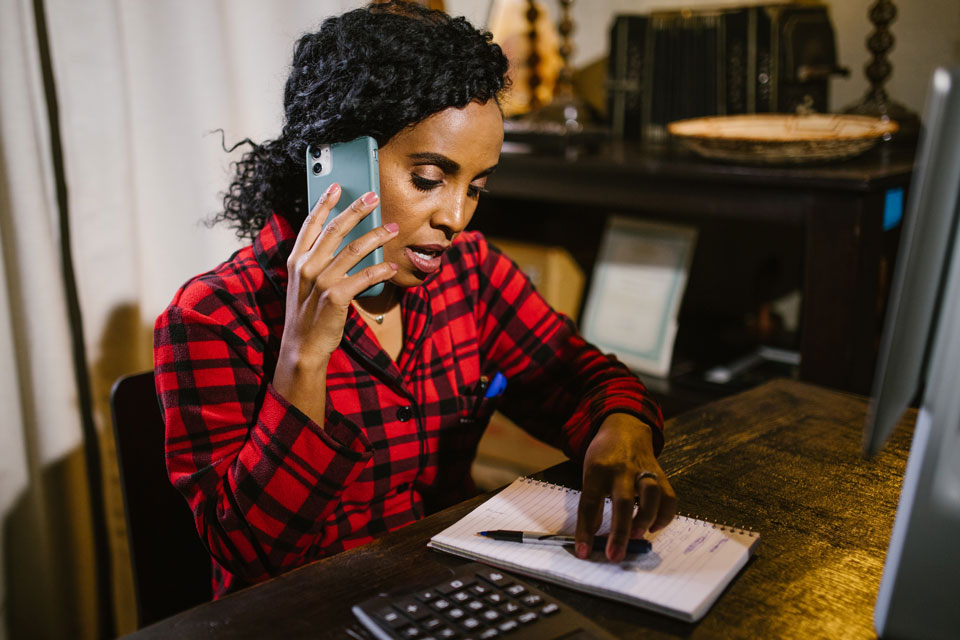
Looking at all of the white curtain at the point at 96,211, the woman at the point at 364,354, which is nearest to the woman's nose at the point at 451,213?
the woman at the point at 364,354

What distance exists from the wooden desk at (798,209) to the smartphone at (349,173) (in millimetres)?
890

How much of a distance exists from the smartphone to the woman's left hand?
32 cm

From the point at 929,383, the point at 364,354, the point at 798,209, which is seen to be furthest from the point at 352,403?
the point at 798,209

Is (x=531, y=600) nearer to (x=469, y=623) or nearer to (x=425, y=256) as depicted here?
(x=469, y=623)

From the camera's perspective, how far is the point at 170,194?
1.49 m

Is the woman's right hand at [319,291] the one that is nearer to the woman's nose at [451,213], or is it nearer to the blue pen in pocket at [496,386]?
the woman's nose at [451,213]

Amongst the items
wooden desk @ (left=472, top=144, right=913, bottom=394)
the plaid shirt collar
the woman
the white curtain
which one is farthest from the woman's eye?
wooden desk @ (left=472, top=144, right=913, bottom=394)

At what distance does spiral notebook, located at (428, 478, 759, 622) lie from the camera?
0.67 metres

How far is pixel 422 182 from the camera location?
3.09 ft

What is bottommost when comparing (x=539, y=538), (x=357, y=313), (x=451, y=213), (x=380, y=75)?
(x=539, y=538)

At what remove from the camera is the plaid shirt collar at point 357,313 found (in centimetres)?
98

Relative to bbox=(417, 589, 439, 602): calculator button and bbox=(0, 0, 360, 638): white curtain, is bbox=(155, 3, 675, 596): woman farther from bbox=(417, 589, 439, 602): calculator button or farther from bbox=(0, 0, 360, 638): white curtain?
bbox=(0, 0, 360, 638): white curtain

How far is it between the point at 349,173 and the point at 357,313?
0.63 feet

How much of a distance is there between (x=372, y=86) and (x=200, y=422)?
1.37ft
